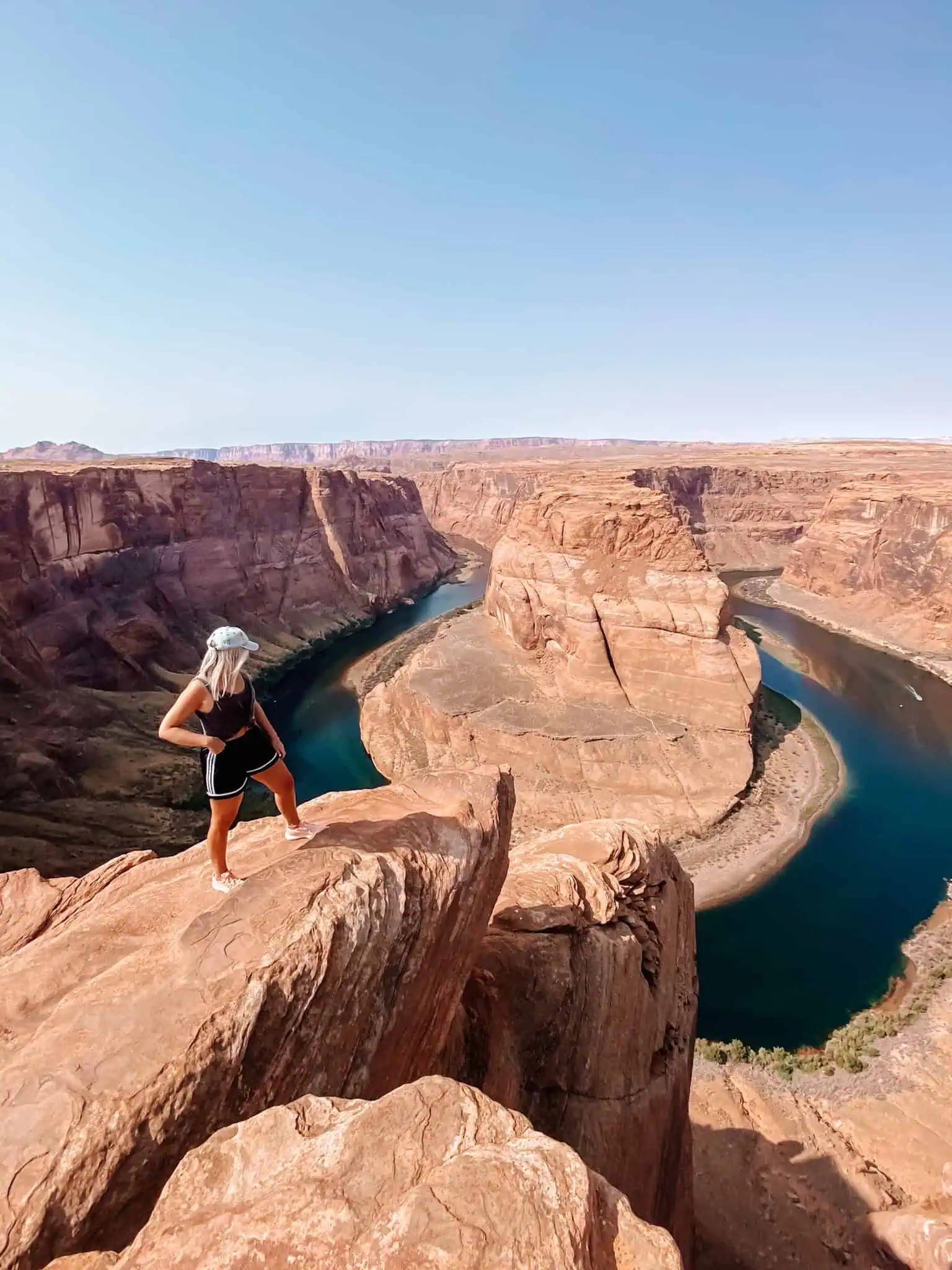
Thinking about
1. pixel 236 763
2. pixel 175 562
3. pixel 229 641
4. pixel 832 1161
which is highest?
pixel 229 641

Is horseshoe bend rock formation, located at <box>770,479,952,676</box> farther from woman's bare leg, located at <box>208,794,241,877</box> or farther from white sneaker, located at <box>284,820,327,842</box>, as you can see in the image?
woman's bare leg, located at <box>208,794,241,877</box>

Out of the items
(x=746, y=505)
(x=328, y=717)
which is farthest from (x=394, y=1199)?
(x=746, y=505)

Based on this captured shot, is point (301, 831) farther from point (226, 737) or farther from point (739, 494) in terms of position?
point (739, 494)

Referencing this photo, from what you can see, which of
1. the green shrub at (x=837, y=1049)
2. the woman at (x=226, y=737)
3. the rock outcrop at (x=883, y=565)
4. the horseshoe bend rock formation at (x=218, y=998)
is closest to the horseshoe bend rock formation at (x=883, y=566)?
the rock outcrop at (x=883, y=565)

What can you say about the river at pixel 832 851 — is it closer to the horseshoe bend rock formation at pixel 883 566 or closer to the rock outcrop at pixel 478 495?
the horseshoe bend rock formation at pixel 883 566

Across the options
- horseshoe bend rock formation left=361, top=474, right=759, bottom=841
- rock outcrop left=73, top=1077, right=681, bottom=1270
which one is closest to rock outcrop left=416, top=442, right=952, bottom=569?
horseshoe bend rock formation left=361, top=474, right=759, bottom=841

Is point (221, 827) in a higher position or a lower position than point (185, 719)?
lower

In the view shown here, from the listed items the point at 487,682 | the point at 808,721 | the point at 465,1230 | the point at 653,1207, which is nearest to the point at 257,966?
the point at 465,1230
